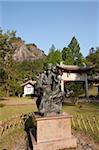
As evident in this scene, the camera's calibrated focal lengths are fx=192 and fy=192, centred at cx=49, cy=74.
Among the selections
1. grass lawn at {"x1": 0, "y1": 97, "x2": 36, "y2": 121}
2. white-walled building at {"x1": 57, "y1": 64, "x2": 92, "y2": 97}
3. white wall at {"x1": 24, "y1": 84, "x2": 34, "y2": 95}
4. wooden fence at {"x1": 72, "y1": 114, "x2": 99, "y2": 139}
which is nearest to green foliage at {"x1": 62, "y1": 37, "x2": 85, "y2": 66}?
white wall at {"x1": 24, "y1": 84, "x2": 34, "y2": 95}

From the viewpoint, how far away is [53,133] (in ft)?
25.0

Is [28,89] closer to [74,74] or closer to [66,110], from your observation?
[74,74]

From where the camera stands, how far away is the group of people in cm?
797

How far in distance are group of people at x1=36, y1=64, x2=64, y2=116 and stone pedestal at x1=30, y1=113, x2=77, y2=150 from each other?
0.36 metres

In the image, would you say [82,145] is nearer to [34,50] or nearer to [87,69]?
[87,69]

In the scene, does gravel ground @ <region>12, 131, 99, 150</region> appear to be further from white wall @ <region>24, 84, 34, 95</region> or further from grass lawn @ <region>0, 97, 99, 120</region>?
white wall @ <region>24, 84, 34, 95</region>

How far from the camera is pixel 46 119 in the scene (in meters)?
7.52

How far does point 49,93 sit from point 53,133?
65.7 inches

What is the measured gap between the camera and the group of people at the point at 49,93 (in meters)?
7.97

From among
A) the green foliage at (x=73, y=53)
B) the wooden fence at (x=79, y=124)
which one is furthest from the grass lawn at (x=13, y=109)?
the green foliage at (x=73, y=53)

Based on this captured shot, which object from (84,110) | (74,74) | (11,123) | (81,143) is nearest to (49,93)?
(81,143)

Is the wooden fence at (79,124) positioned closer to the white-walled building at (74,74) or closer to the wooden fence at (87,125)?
the wooden fence at (87,125)

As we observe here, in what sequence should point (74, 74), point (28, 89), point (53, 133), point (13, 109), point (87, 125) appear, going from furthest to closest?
point (28, 89)
point (74, 74)
point (13, 109)
point (87, 125)
point (53, 133)

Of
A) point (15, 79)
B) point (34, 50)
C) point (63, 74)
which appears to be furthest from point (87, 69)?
point (34, 50)
